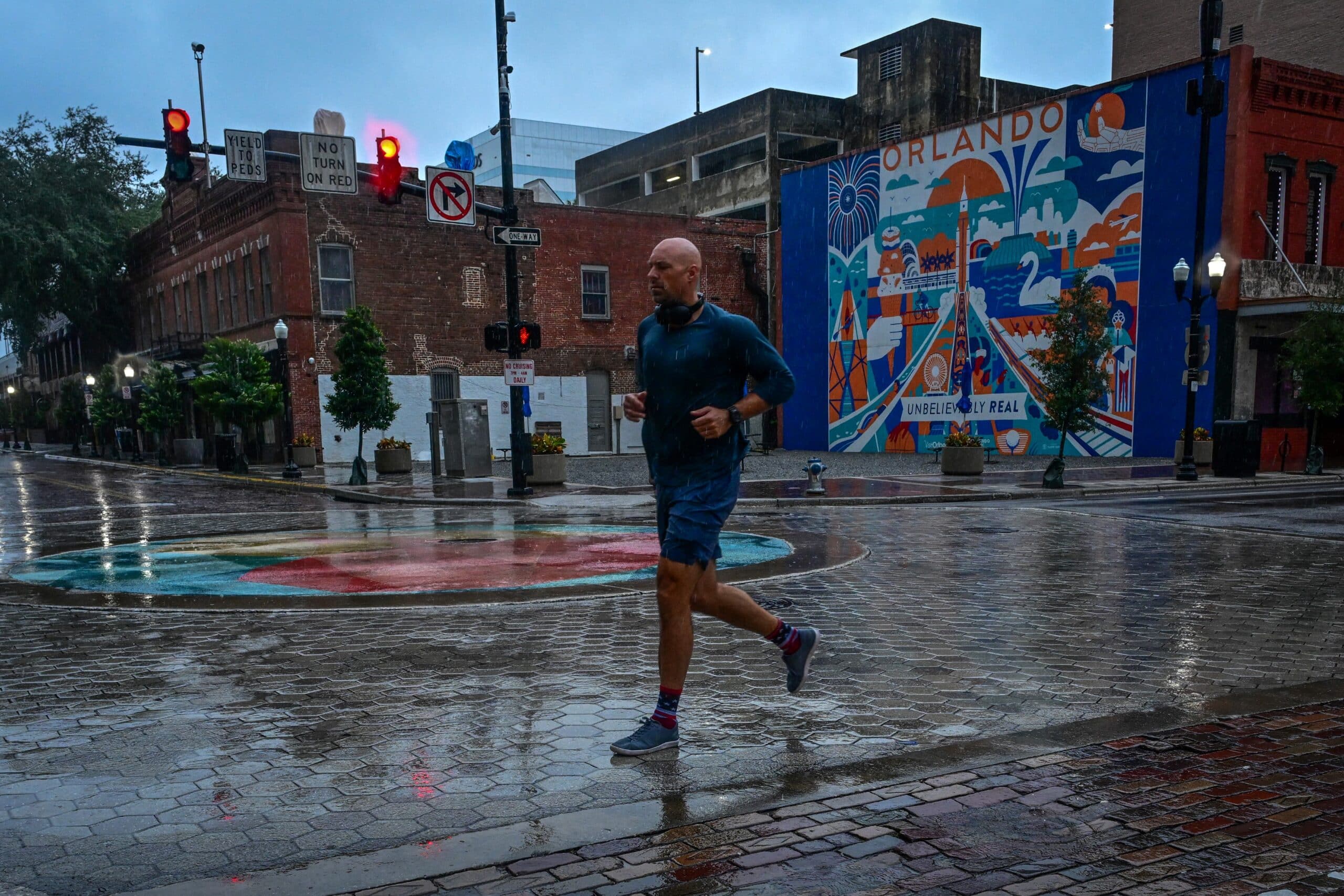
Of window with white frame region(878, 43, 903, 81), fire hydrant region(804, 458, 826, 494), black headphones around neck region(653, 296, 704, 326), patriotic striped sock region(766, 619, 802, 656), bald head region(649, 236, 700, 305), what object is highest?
window with white frame region(878, 43, 903, 81)

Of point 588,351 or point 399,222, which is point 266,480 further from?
point 588,351

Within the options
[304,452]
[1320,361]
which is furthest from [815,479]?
[304,452]

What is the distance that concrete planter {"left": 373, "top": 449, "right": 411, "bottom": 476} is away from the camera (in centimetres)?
2456

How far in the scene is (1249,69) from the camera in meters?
24.0

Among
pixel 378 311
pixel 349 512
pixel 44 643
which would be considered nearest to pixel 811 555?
pixel 44 643

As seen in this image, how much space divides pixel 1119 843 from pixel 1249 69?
26418 millimetres

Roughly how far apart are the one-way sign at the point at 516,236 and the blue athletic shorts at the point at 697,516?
1336 cm

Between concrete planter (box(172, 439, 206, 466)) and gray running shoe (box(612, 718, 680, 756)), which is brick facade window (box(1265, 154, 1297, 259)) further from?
concrete planter (box(172, 439, 206, 466))

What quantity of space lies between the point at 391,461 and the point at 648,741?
2179 centimetres

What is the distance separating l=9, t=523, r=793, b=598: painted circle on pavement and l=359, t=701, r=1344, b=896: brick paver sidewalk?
16.0 ft

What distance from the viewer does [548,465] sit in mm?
19609

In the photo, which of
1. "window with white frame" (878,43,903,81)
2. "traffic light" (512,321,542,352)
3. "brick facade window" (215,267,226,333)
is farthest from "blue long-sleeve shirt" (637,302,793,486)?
"window with white frame" (878,43,903,81)

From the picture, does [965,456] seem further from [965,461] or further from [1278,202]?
[1278,202]

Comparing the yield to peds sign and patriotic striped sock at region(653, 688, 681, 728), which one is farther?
the yield to peds sign
